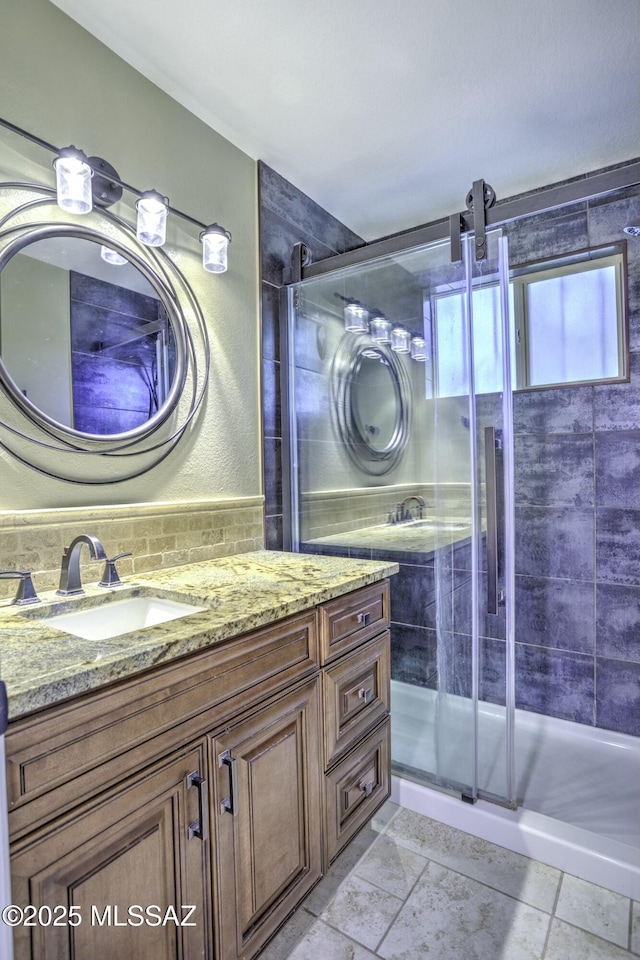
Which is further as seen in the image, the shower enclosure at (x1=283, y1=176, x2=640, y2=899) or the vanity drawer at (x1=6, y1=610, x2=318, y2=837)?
the shower enclosure at (x1=283, y1=176, x2=640, y2=899)

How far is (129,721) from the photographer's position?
862mm

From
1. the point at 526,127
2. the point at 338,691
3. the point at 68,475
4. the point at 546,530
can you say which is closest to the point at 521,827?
the point at 338,691

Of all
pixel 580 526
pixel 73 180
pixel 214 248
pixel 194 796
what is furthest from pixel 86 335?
pixel 580 526

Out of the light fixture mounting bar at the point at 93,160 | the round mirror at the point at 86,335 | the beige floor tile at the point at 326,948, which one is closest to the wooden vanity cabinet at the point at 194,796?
the beige floor tile at the point at 326,948

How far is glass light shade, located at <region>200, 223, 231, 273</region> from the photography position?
1.78 meters

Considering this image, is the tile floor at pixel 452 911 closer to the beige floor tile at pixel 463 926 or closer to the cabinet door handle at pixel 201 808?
the beige floor tile at pixel 463 926

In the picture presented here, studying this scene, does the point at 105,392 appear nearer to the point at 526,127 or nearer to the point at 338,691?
the point at 338,691

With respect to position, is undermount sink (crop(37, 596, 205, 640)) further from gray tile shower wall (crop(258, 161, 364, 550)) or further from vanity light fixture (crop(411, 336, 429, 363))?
vanity light fixture (crop(411, 336, 429, 363))

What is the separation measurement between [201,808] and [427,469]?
1315 mm

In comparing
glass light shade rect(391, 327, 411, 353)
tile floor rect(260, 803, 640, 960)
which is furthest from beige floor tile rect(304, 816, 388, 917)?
glass light shade rect(391, 327, 411, 353)

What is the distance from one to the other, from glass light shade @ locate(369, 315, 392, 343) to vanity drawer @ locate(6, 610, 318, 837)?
1.28m

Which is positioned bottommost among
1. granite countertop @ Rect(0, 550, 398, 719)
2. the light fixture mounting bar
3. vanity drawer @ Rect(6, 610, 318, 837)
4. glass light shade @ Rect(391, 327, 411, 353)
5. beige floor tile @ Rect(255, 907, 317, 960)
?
beige floor tile @ Rect(255, 907, 317, 960)

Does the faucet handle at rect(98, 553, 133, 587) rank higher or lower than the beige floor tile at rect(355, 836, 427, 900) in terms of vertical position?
higher

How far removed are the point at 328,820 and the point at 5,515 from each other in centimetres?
116
